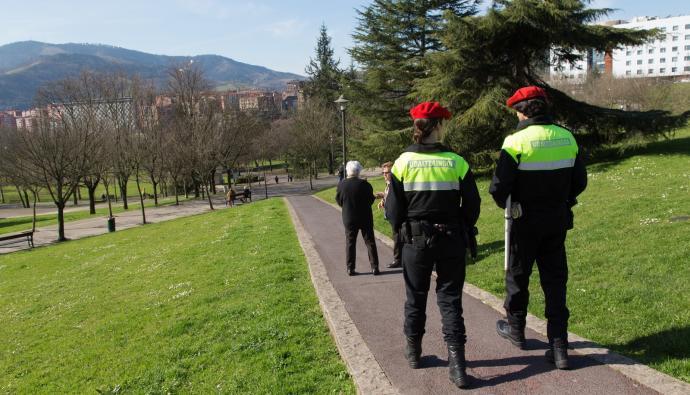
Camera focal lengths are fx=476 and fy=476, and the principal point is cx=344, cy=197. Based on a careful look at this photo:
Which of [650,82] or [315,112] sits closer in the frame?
[650,82]

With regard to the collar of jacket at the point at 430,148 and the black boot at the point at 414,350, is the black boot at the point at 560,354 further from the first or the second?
the collar of jacket at the point at 430,148

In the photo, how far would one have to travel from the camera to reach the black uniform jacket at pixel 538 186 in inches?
154

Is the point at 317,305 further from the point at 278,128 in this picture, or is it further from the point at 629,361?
the point at 278,128

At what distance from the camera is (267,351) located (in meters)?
4.89

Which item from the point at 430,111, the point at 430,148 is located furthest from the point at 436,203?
the point at 430,111

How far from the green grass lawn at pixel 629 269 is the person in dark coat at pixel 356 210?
1594mm

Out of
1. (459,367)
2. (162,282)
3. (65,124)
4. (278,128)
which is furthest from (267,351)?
(278,128)

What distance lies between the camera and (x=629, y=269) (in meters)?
6.19

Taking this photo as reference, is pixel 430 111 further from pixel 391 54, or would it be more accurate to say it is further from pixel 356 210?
pixel 391 54

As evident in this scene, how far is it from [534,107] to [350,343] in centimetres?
281

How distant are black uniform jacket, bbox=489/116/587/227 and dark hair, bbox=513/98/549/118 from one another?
0.05 meters

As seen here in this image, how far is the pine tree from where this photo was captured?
61062 millimetres

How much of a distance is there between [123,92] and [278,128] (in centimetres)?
2432

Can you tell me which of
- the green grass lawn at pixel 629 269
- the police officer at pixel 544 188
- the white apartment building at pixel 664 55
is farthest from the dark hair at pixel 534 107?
the white apartment building at pixel 664 55
